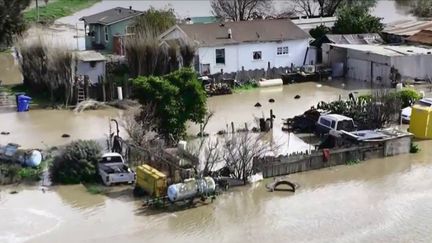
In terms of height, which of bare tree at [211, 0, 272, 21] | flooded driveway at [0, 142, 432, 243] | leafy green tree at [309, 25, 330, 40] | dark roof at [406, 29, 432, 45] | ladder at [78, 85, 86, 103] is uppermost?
bare tree at [211, 0, 272, 21]

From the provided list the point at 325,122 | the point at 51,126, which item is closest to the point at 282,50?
the point at 325,122

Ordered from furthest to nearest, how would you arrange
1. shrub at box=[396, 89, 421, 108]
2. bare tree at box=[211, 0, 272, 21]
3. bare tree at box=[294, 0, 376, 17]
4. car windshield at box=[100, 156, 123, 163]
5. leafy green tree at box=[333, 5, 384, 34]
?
1. bare tree at box=[294, 0, 376, 17]
2. bare tree at box=[211, 0, 272, 21]
3. leafy green tree at box=[333, 5, 384, 34]
4. shrub at box=[396, 89, 421, 108]
5. car windshield at box=[100, 156, 123, 163]

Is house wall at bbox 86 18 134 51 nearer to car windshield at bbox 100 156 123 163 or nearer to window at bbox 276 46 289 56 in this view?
window at bbox 276 46 289 56

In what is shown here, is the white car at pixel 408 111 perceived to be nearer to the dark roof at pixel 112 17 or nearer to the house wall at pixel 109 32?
the house wall at pixel 109 32

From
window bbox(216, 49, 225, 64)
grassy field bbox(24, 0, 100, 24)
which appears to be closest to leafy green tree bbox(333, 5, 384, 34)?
window bbox(216, 49, 225, 64)

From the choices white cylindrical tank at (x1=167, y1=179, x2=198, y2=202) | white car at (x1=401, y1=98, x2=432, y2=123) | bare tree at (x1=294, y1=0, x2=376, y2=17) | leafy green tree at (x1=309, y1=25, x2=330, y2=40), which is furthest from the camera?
bare tree at (x1=294, y1=0, x2=376, y2=17)

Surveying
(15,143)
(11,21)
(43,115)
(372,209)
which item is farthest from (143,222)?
(11,21)

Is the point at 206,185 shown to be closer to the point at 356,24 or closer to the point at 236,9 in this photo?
the point at 356,24

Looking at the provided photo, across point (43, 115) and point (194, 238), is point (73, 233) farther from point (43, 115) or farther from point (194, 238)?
point (43, 115)
